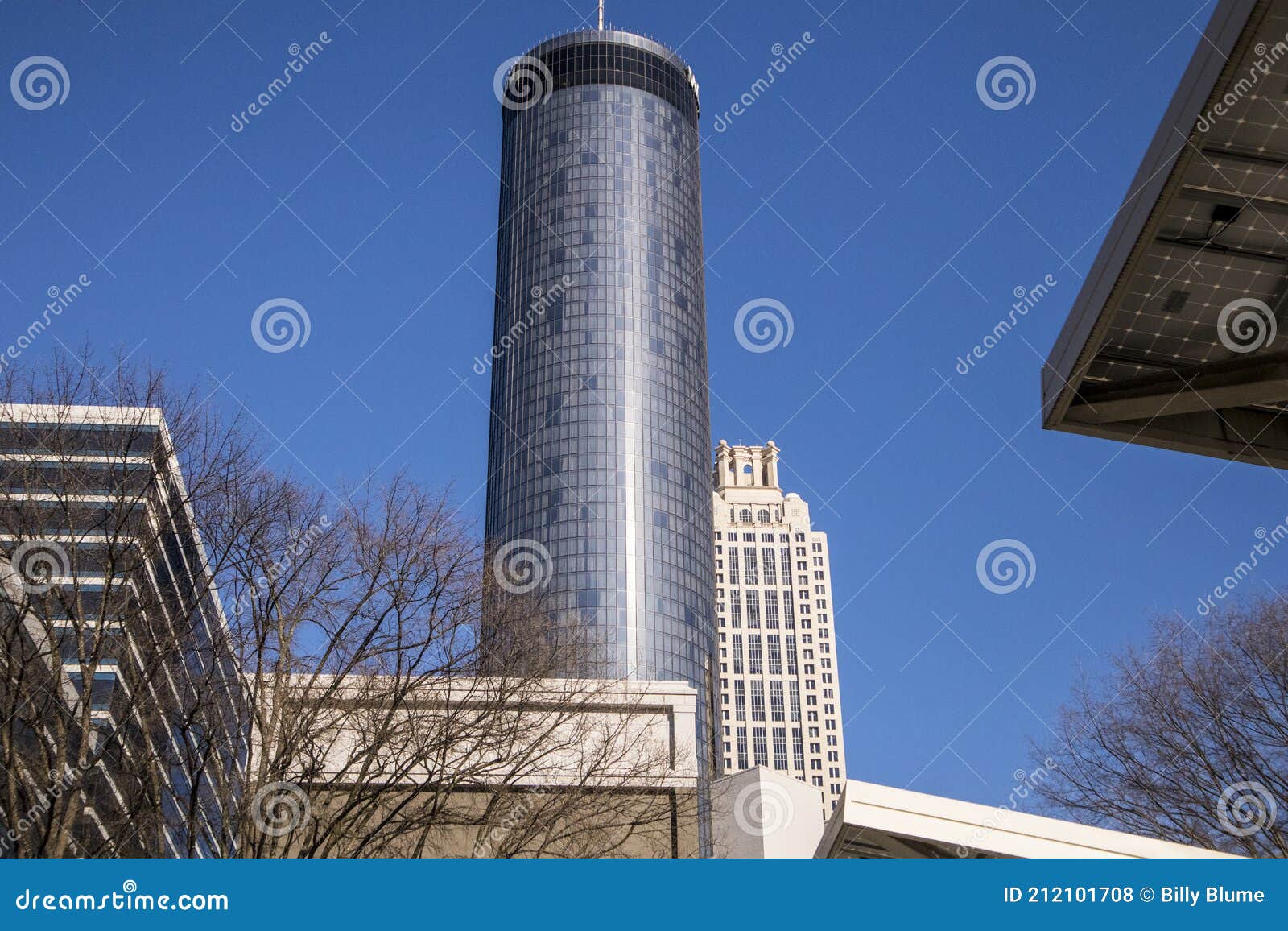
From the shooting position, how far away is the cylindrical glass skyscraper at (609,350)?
143250 millimetres

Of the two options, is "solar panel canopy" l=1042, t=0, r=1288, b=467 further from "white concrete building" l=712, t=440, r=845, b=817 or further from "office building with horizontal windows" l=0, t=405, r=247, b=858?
"white concrete building" l=712, t=440, r=845, b=817

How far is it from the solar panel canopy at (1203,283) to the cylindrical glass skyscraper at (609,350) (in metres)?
115

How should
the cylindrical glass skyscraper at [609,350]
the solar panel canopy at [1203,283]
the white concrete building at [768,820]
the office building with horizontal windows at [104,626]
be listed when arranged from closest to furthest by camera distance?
the solar panel canopy at [1203,283] < the office building with horizontal windows at [104,626] < the white concrete building at [768,820] < the cylindrical glass skyscraper at [609,350]

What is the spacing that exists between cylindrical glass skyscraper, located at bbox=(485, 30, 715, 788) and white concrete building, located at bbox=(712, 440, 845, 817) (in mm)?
27385

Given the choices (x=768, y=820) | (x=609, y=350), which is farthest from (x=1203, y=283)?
(x=609, y=350)

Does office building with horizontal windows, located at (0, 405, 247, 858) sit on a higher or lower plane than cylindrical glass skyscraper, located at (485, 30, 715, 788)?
lower

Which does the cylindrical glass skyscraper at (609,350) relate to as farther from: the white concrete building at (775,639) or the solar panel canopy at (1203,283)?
the solar panel canopy at (1203,283)

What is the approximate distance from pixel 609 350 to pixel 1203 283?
137 metres

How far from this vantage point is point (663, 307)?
15612cm

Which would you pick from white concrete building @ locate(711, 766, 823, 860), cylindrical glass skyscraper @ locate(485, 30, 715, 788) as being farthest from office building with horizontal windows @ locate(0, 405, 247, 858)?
cylindrical glass skyscraper @ locate(485, 30, 715, 788)

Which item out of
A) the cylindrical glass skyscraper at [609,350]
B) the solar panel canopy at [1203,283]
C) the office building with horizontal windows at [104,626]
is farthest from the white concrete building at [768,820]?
the cylindrical glass skyscraper at [609,350]

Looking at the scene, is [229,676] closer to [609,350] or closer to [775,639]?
[609,350]

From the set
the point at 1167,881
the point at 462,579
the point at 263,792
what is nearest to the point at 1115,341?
the point at 1167,881

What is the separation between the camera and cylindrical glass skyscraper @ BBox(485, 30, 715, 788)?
470ft
